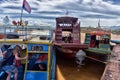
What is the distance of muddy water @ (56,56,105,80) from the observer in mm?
13094

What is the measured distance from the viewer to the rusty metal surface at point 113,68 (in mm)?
12105

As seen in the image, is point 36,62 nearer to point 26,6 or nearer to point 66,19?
point 26,6

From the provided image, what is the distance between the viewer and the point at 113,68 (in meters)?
12.8

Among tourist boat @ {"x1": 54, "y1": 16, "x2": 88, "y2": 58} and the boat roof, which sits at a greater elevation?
the boat roof

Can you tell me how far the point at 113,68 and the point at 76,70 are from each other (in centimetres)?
259

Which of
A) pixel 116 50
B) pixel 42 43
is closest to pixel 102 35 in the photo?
pixel 116 50

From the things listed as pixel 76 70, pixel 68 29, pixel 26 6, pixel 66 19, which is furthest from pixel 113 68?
pixel 26 6

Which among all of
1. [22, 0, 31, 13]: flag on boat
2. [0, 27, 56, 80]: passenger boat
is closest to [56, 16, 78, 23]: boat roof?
[22, 0, 31, 13]: flag on boat

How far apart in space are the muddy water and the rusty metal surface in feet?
2.79

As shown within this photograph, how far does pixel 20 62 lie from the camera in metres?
12.7

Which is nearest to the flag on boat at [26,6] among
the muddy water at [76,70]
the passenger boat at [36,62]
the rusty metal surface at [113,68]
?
the passenger boat at [36,62]

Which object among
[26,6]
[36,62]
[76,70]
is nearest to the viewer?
[36,62]

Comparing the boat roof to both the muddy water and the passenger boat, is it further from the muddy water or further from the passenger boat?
the passenger boat

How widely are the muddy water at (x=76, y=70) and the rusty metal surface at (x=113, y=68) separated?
0.85 m
